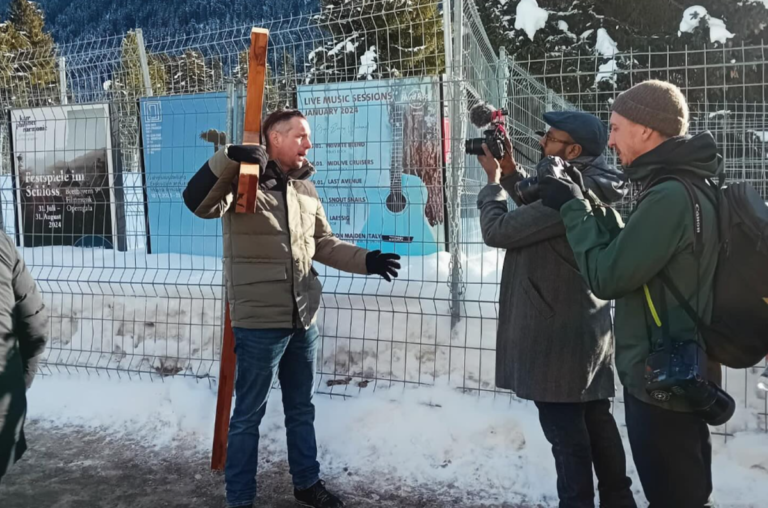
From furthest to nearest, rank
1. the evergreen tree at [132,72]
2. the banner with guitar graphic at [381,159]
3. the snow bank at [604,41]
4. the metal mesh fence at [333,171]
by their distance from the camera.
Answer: the snow bank at [604,41] → the evergreen tree at [132,72] → the banner with guitar graphic at [381,159] → the metal mesh fence at [333,171]

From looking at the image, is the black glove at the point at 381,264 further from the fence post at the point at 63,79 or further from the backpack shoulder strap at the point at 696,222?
the fence post at the point at 63,79

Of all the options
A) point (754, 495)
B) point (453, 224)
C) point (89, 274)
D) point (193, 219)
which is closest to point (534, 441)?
point (754, 495)

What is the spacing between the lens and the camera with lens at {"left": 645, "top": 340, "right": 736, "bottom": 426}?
5.65ft

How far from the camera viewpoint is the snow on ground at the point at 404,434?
3.33 m

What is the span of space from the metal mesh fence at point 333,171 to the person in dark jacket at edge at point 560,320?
1.18 metres

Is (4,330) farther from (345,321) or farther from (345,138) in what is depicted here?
(345,138)

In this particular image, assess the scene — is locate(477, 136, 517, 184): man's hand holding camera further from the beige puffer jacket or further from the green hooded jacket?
the beige puffer jacket

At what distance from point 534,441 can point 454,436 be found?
0.48 metres

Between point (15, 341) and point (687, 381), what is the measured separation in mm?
2311

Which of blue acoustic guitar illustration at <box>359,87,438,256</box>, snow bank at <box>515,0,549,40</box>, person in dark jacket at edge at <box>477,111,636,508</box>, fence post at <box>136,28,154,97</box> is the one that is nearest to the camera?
person in dark jacket at edge at <box>477,111,636,508</box>

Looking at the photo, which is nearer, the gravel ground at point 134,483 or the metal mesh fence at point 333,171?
the gravel ground at point 134,483

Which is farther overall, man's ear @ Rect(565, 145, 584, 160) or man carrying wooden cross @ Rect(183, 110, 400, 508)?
man carrying wooden cross @ Rect(183, 110, 400, 508)

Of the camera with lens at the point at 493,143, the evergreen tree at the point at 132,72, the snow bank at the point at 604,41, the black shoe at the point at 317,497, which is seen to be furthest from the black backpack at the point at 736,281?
the snow bank at the point at 604,41

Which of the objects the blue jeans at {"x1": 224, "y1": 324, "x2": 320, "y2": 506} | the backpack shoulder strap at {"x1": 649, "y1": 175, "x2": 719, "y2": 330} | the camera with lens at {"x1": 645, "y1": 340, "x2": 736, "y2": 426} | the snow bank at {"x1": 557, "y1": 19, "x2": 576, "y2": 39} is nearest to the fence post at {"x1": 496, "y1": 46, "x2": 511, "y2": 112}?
the blue jeans at {"x1": 224, "y1": 324, "x2": 320, "y2": 506}
